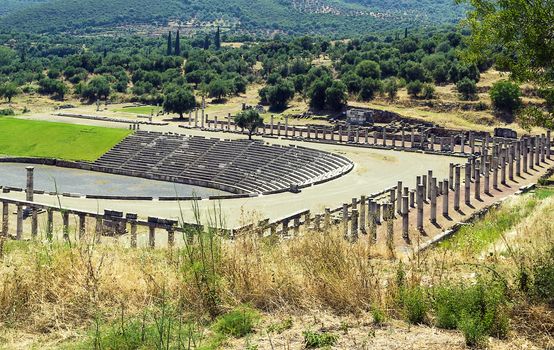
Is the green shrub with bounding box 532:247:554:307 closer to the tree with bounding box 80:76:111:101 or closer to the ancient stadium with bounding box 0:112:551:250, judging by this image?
the ancient stadium with bounding box 0:112:551:250

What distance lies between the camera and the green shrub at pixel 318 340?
941cm

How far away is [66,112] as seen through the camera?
94125 mm

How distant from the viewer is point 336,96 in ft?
275

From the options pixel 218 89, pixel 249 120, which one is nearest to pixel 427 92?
pixel 249 120

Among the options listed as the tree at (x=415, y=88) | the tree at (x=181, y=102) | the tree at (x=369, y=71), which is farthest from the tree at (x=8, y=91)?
the tree at (x=415, y=88)

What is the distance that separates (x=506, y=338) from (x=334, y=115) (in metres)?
74.3

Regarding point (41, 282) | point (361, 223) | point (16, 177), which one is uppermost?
point (41, 282)

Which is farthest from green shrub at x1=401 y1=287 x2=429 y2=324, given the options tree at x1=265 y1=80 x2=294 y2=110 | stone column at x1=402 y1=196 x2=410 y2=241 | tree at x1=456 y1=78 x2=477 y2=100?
tree at x1=265 y1=80 x2=294 y2=110

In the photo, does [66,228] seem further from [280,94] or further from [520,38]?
[280,94]

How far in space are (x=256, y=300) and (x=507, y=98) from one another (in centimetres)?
7008

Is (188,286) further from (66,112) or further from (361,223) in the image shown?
(66,112)

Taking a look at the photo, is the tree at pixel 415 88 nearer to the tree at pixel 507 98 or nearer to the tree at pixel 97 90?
the tree at pixel 507 98

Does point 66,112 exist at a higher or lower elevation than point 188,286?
lower

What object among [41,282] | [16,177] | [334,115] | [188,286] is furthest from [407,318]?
[334,115]
